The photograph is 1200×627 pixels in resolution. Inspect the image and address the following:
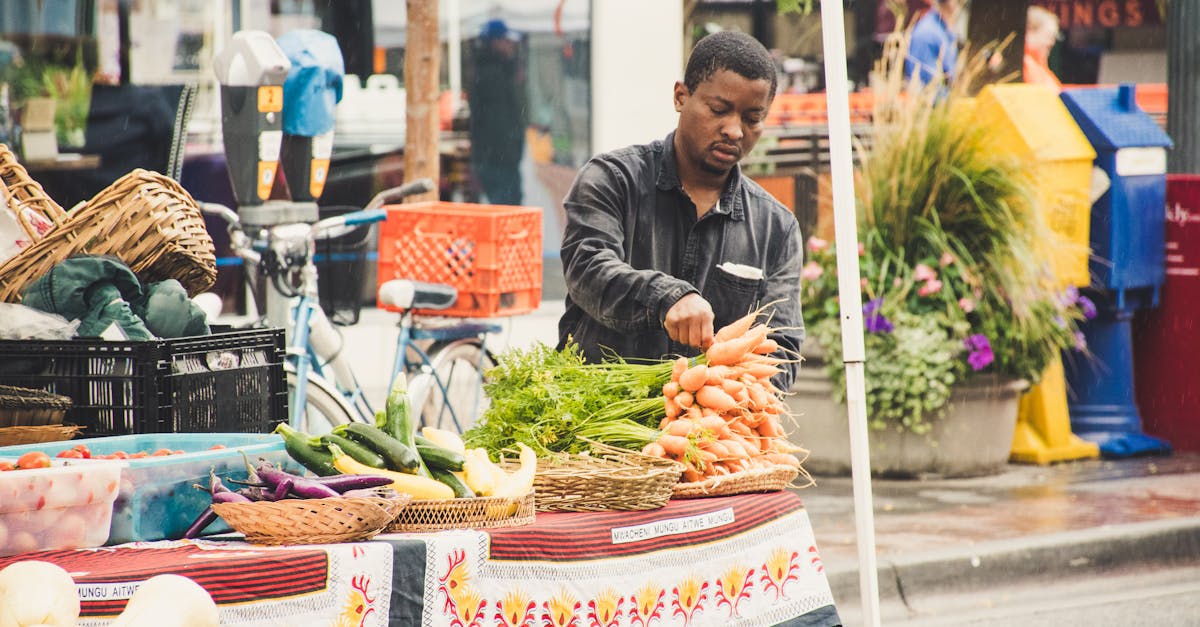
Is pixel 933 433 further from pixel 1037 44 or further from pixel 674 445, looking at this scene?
pixel 674 445

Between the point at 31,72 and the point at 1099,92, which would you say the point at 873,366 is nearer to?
the point at 1099,92

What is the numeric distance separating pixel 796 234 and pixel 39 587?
9.64 feet

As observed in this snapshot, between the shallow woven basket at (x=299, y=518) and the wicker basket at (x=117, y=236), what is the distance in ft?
3.29

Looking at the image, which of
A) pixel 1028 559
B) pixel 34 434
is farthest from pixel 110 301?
pixel 1028 559

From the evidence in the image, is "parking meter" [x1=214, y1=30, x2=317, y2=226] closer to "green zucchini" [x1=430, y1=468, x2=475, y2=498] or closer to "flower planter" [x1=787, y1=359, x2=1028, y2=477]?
"flower planter" [x1=787, y1=359, x2=1028, y2=477]

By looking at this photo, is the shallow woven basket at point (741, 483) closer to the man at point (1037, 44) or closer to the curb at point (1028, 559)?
the curb at point (1028, 559)

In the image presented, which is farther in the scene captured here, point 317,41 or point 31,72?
point 31,72

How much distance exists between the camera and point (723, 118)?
4.61 metres

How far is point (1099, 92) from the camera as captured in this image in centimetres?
1004

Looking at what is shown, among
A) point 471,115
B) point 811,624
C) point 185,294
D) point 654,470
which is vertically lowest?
point 811,624

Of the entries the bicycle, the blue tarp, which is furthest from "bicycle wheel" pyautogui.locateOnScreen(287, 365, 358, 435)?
the blue tarp

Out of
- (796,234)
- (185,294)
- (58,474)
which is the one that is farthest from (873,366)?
(58,474)

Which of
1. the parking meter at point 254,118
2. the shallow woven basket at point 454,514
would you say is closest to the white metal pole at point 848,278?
the shallow woven basket at point 454,514

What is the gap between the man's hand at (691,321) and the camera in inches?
167
